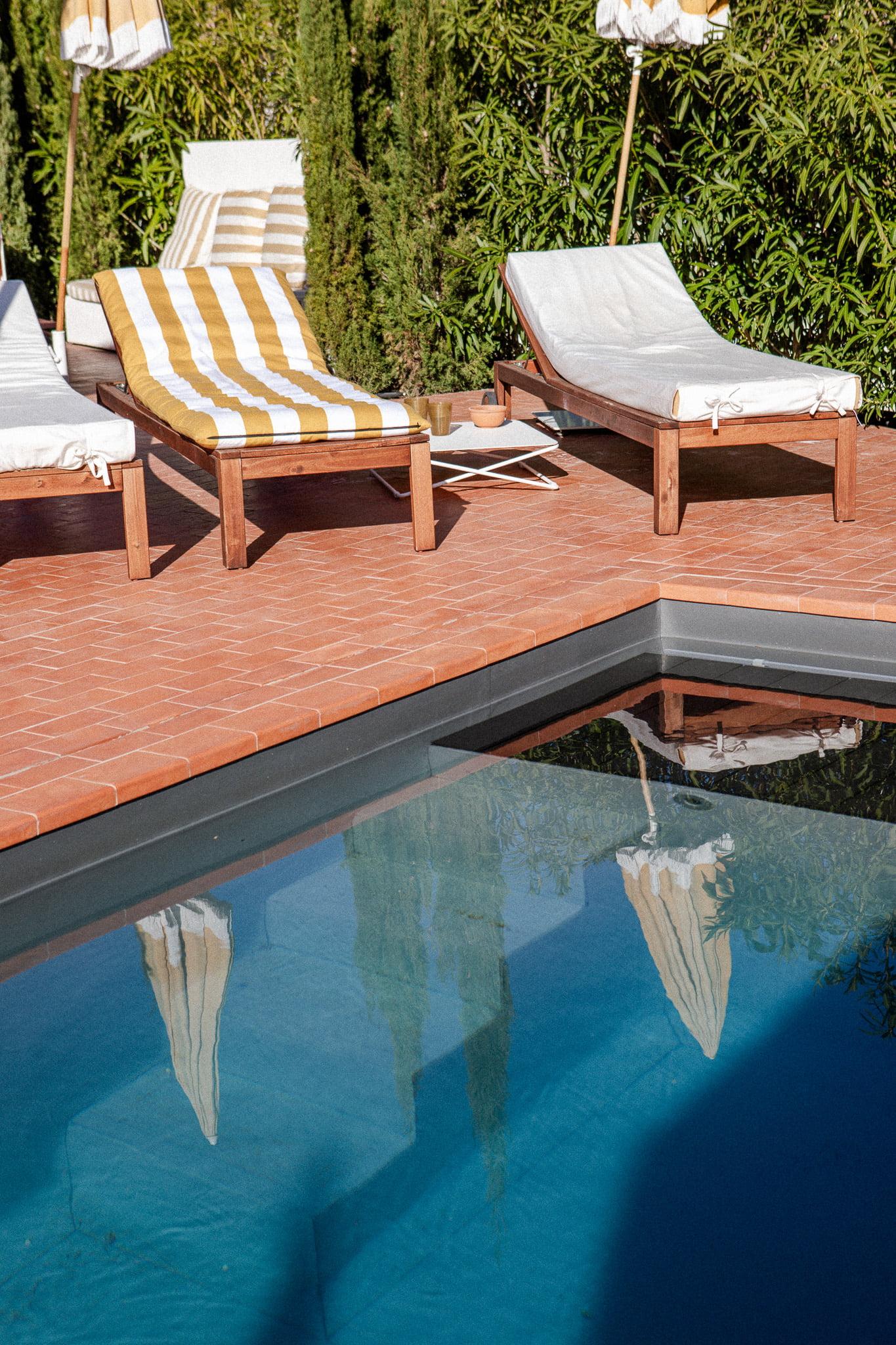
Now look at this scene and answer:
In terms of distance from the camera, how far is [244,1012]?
110 inches

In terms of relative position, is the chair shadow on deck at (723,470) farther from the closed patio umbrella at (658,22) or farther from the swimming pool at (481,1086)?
the swimming pool at (481,1086)

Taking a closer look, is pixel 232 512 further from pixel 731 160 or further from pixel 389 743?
pixel 731 160

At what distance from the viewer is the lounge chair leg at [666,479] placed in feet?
17.9

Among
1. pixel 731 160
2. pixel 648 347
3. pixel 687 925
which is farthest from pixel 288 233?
pixel 687 925

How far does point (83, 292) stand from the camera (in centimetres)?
1056

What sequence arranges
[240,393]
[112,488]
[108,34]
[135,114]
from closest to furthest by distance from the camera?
1. [112,488]
2. [240,393]
3. [108,34]
4. [135,114]

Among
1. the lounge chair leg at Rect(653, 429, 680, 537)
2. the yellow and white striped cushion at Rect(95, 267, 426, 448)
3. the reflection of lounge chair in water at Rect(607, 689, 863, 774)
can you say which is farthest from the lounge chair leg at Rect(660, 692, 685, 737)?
the yellow and white striped cushion at Rect(95, 267, 426, 448)

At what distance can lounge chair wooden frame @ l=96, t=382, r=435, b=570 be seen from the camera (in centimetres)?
505

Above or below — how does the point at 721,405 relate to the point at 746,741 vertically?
above

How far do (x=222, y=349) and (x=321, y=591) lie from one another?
203 cm

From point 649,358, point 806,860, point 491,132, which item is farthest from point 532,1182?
point 491,132

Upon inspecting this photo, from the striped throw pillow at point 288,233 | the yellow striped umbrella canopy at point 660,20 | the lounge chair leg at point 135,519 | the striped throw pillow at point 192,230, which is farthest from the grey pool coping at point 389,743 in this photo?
the striped throw pillow at point 192,230

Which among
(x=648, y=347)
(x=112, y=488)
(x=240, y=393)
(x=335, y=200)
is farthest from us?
(x=335, y=200)

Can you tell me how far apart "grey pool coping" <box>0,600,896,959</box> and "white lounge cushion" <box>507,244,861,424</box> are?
3.67ft
